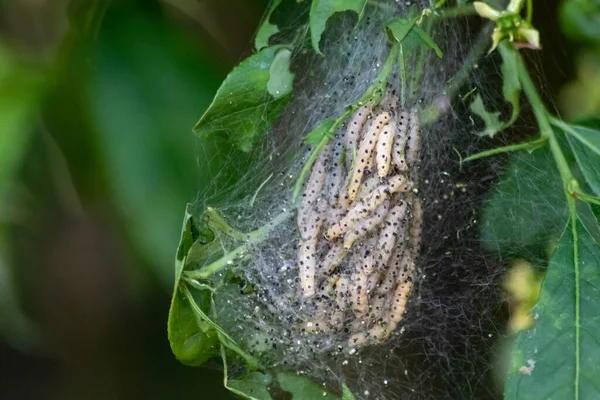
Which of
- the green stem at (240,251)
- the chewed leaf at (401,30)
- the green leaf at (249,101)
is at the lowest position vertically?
the green stem at (240,251)

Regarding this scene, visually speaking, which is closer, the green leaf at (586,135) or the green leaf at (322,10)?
the green leaf at (322,10)

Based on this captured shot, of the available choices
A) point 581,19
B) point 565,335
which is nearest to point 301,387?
point 565,335

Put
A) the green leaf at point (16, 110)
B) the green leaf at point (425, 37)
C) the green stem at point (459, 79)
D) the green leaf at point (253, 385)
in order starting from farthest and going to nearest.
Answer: the green leaf at point (16, 110)
the green stem at point (459, 79)
the green leaf at point (253, 385)
the green leaf at point (425, 37)

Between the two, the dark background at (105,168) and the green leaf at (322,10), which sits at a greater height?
the green leaf at (322,10)

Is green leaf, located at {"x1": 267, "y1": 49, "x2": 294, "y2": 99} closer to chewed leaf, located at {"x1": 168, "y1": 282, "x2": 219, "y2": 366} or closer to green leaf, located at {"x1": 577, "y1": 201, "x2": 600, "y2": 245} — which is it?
chewed leaf, located at {"x1": 168, "y1": 282, "x2": 219, "y2": 366}

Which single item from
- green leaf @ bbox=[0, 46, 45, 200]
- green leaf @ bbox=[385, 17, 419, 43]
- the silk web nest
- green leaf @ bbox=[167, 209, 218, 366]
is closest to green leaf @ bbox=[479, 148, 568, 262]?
the silk web nest

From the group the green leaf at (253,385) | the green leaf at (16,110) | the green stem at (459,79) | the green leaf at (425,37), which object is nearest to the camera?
the green leaf at (425,37)

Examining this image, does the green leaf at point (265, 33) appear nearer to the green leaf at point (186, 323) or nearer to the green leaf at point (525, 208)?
the green leaf at point (186, 323)

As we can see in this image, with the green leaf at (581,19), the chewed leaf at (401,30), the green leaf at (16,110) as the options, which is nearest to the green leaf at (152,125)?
the green leaf at (16,110)
